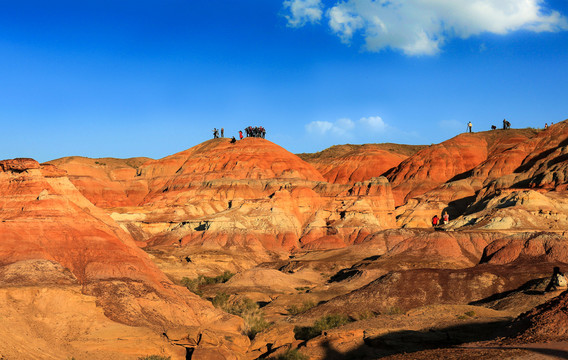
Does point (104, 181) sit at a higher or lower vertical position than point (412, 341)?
higher

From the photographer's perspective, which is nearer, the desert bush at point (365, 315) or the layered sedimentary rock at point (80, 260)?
the layered sedimentary rock at point (80, 260)

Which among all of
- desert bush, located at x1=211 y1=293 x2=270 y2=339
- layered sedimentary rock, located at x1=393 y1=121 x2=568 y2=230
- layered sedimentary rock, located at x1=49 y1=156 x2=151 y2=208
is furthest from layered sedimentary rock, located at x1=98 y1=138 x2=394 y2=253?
desert bush, located at x1=211 y1=293 x2=270 y2=339

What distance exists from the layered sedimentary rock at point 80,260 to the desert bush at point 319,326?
141 inches

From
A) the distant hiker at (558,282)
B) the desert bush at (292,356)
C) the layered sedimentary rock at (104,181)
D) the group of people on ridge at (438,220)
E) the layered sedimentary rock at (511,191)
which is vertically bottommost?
the desert bush at (292,356)

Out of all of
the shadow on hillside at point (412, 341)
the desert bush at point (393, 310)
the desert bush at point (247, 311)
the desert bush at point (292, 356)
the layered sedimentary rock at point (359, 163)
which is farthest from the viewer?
the layered sedimentary rock at point (359, 163)

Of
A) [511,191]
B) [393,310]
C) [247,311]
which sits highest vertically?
[511,191]

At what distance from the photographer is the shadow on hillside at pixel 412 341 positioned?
2971 centimetres

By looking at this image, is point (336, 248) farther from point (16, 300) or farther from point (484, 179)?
point (16, 300)

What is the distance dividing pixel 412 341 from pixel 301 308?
19186mm

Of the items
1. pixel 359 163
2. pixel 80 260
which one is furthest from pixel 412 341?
pixel 359 163

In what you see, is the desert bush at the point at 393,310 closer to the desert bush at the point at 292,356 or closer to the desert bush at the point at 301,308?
the desert bush at the point at 301,308

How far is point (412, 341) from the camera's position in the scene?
3041 cm

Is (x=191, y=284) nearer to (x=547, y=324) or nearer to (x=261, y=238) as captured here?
(x=261, y=238)

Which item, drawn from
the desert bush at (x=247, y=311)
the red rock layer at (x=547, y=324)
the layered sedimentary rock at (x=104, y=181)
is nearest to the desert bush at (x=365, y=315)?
the desert bush at (x=247, y=311)
